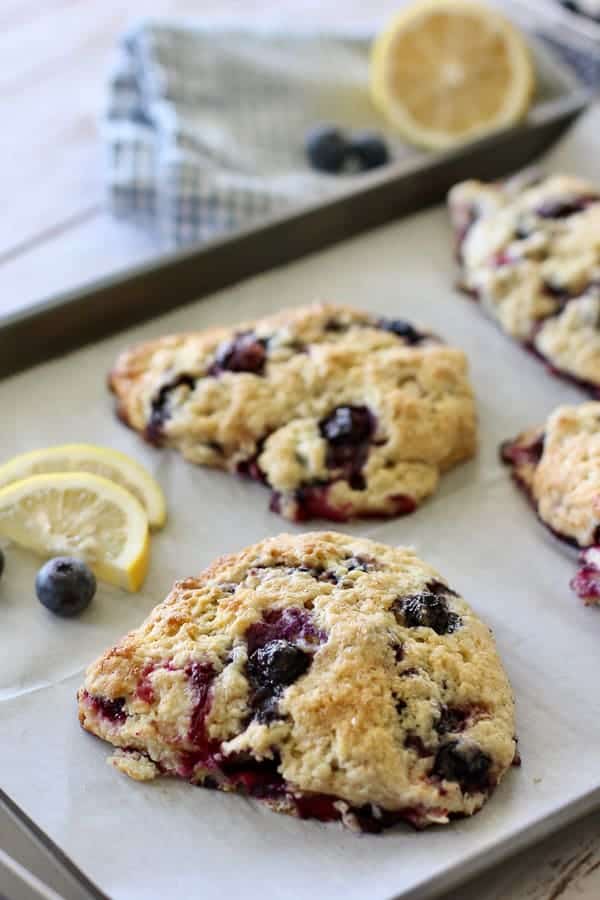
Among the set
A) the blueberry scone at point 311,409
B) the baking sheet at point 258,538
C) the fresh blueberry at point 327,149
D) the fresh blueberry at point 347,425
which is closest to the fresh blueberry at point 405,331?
the blueberry scone at point 311,409

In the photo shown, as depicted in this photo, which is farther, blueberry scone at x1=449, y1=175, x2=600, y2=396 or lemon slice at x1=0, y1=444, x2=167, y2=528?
blueberry scone at x1=449, y1=175, x2=600, y2=396

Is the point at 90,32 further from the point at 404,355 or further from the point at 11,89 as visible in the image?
the point at 404,355

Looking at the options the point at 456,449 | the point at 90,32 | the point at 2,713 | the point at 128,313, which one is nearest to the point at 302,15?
the point at 90,32

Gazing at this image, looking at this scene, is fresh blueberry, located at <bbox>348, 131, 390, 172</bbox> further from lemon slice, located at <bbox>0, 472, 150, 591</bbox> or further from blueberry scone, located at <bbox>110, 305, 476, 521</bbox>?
lemon slice, located at <bbox>0, 472, 150, 591</bbox>

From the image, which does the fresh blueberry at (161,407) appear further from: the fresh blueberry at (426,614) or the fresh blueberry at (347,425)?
the fresh blueberry at (426,614)

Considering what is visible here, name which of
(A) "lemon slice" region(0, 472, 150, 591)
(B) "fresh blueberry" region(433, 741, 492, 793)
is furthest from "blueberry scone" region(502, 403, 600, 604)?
(A) "lemon slice" region(0, 472, 150, 591)

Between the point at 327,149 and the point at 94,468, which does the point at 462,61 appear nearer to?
the point at 327,149
